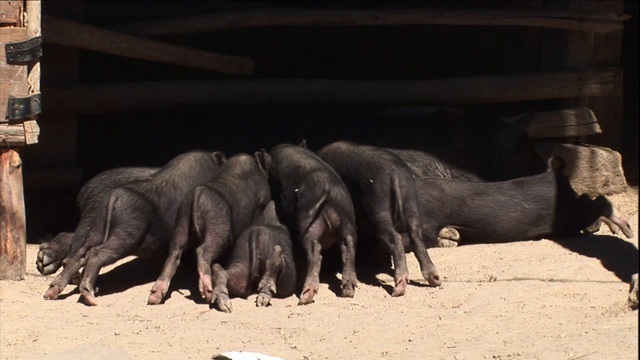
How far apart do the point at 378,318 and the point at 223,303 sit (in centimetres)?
82

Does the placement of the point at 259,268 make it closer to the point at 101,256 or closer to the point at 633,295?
the point at 101,256

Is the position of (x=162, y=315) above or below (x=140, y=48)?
below

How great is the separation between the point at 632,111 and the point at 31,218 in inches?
237

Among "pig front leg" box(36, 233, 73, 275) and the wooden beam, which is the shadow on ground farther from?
"pig front leg" box(36, 233, 73, 275)

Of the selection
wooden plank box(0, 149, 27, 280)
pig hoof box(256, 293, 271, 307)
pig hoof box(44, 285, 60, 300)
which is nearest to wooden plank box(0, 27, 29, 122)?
wooden plank box(0, 149, 27, 280)

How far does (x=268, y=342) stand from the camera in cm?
540

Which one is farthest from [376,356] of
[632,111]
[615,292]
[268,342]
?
[632,111]

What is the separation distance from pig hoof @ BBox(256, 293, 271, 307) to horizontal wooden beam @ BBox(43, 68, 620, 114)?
259 centimetres

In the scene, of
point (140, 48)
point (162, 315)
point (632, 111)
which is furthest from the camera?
point (632, 111)

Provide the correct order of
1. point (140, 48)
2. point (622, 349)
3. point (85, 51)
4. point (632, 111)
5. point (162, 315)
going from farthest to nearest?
point (632, 111) < point (85, 51) < point (140, 48) < point (162, 315) < point (622, 349)

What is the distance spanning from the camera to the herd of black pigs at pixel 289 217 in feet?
20.4

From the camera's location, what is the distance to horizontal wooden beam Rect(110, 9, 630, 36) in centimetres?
842

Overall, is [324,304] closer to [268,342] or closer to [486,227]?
[268,342]

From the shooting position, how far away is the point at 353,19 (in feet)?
27.8
